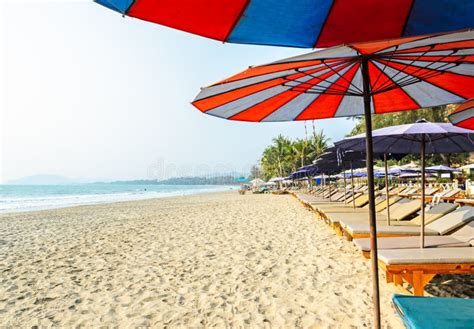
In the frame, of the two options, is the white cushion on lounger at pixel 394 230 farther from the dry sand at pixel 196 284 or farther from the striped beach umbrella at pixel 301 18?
the striped beach umbrella at pixel 301 18

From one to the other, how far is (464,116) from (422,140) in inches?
19.0

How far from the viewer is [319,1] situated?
6.53ft

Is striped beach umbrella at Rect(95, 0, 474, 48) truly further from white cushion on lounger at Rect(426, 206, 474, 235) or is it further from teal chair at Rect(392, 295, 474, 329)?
white cushion on lounger at Rect(426, 206, 474, 235)

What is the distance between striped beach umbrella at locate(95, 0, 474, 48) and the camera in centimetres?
189

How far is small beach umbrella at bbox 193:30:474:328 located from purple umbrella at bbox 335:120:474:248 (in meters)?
0.42

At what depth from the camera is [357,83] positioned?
3182 mm

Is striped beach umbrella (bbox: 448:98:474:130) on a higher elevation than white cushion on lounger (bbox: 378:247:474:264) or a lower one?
higher

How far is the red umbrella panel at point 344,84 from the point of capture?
179cm

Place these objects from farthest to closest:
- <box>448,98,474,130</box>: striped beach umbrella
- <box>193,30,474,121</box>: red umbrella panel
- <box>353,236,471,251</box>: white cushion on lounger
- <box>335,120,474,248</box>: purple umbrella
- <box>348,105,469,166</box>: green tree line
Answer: <box>348,105,469,166</box>: green tree line
<box>353,236,471,251</box>: white cushion on lounger
<box>335,120,474,248</box>: purple umbrella
<box>448,98,474,130</box>: striped beach umbrella
<box>193,30,474,121</box>: red umbrella panel

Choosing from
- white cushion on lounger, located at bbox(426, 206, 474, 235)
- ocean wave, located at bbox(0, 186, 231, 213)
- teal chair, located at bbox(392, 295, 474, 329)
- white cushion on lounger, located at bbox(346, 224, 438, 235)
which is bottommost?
ocean wave, located at bbox(0, 186, 231, 213)

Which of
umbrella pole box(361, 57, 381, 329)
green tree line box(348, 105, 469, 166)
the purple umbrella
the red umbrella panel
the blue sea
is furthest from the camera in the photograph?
the blue sea

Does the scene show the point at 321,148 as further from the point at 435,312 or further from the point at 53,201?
the point at 435,312

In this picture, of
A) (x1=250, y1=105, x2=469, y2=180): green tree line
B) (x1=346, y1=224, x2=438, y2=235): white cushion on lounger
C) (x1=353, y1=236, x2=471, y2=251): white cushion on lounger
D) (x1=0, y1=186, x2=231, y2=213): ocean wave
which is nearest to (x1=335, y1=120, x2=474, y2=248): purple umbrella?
(x1=353, y1=236, x2=471, y2=251): white cushion on lounger

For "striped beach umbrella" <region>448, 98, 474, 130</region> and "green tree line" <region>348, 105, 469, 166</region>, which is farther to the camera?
"green tree line" <region>348, 105, 469, 166</region>
